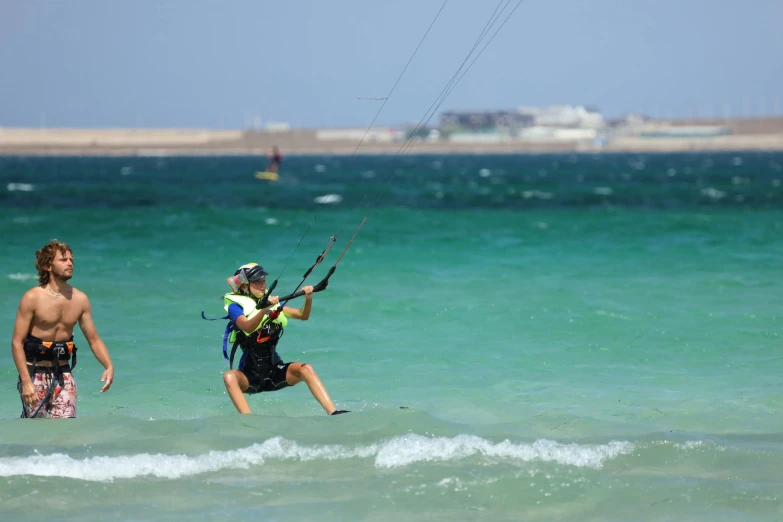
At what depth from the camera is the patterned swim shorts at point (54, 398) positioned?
6.92 m

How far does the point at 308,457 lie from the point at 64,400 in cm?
164

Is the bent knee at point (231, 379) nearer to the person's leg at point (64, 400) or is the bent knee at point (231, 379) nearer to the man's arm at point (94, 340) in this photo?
the man's arm at point (94, 340)

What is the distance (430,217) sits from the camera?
120ft

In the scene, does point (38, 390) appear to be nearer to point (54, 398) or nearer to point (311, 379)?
point (54, 398)

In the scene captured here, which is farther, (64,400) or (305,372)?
(305,372)

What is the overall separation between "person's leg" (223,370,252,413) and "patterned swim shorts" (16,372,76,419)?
106 cm

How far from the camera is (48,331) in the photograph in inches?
269

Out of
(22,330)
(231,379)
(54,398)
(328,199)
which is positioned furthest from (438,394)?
(328,199)

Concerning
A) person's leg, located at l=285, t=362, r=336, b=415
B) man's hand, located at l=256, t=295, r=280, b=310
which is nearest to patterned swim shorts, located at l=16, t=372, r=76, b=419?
man's hand, located at l=256, t=295, r=280, b=310

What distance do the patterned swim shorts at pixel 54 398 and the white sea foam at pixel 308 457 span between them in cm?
28

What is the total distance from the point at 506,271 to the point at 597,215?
18.9 m

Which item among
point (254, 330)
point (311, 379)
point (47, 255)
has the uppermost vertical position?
point (47, 255)

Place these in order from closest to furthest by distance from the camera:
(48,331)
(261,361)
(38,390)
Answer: (48,331)
(38,390)
(261,361)

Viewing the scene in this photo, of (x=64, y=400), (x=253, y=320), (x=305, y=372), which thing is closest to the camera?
(x=64, y=400)
